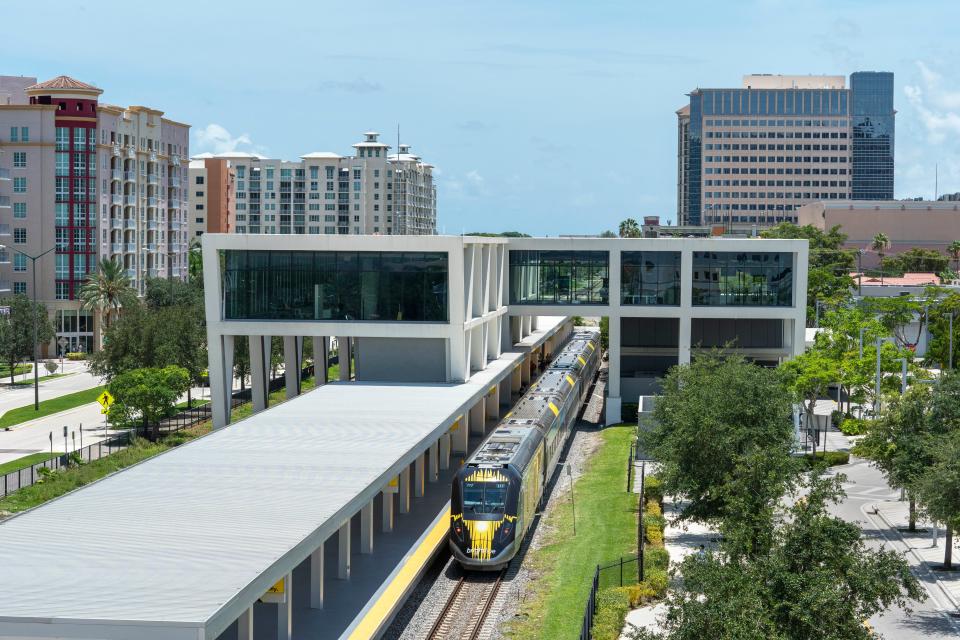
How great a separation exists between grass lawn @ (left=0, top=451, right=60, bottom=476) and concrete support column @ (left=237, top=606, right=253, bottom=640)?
102ft

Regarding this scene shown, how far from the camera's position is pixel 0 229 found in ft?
352

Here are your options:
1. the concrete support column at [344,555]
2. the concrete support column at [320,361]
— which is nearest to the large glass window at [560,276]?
the concrete support column at [320,361]

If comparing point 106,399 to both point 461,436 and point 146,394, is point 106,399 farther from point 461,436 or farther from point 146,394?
point 461,436

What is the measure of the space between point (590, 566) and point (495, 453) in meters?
4.78

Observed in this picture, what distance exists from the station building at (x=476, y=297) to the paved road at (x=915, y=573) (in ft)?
29.3

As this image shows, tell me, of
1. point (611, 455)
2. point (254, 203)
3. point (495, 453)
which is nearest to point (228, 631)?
point (495, 453)

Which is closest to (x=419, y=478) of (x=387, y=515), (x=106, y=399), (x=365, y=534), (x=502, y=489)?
(x=387, y=515)

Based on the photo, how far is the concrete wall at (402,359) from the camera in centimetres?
5650

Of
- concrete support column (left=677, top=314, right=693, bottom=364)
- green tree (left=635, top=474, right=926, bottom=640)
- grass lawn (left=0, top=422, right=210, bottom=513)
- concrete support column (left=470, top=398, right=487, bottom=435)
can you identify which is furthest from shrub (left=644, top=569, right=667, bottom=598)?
concrete support column (left=677, top=314, right=693, bottom=364)

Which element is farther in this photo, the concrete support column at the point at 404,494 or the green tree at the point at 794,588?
the concrete support column at the point at 404,494

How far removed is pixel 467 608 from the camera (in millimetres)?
33469

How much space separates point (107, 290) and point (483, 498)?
71.9 m

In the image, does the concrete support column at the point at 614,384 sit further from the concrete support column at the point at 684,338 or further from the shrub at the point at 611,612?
the shrub at the point at 611,612

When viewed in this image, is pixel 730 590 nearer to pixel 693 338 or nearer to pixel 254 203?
pixel 693 338
